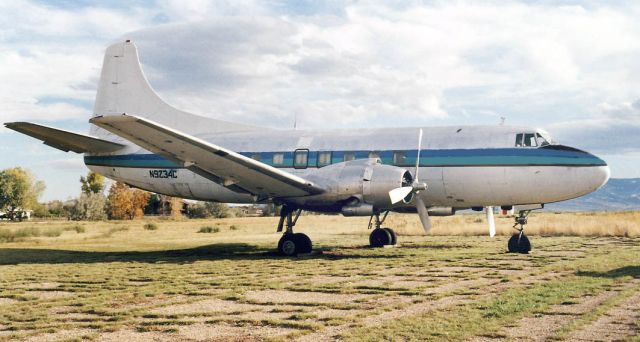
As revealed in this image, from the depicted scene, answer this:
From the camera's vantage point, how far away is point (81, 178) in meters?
102

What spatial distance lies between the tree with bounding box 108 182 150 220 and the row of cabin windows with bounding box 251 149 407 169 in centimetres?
6165

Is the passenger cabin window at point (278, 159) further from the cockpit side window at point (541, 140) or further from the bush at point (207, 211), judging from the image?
the bush at point (207, 211)

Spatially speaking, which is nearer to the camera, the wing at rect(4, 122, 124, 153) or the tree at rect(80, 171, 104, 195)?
the wing at rect(4, 122, 124, 153)

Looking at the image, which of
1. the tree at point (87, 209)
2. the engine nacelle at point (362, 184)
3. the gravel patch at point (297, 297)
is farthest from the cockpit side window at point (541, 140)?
the tree at point (87, 209)

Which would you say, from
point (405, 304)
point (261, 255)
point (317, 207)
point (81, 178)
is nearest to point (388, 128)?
point (317, 207)

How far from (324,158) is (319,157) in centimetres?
19

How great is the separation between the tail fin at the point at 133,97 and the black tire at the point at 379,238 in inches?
292

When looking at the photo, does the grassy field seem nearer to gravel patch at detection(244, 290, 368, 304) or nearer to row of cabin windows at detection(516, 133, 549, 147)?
gravel patch at detection(244, 290, 368, 304)

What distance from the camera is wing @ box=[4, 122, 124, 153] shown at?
1820 centimetres

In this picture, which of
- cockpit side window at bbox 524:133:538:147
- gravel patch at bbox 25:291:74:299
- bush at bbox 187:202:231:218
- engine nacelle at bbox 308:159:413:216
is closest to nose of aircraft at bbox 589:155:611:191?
cockpit side window at bbox 524:133:538:147

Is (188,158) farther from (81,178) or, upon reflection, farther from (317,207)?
(81,178)

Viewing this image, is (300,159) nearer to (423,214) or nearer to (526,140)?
(423,214)

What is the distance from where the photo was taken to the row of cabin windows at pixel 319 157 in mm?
19781

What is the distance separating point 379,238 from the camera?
23.0 metres
